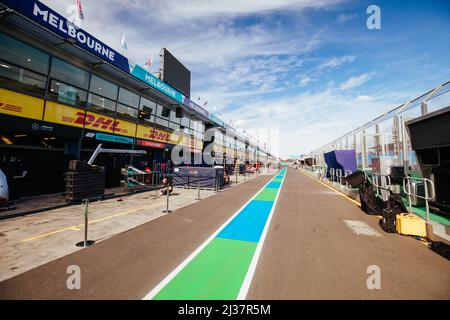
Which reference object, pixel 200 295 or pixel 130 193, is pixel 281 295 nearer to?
pixel 200 295

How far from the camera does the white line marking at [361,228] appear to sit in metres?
5.83

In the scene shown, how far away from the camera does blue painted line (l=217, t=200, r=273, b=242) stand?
564cm

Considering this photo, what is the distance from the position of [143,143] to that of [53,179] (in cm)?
680

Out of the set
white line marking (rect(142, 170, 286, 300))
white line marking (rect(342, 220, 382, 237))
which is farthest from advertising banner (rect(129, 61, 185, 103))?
white line marking (rect(342, 220, 382, 237))

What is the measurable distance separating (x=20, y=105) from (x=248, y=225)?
38.9 feet

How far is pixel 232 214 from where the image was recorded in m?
8.18

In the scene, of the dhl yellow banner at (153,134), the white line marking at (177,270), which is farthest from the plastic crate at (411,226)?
the dhl yellow banner at (153,134)

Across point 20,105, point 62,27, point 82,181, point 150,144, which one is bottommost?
point 82,181

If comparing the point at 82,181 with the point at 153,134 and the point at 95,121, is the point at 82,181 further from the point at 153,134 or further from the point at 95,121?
the point at 153,134

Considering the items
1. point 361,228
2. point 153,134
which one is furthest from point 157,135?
point 361,228

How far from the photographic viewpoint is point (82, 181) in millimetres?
9781

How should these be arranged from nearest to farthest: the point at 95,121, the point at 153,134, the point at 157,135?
1. the point at 95,121
2. the point at 153,134
3. the point at 157,135

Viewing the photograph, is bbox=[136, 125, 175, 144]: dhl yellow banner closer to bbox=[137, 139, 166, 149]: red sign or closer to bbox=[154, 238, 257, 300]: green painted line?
bbox=[137, 139, 166, 149]: red sign

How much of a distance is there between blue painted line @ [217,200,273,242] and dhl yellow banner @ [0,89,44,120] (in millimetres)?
11006
